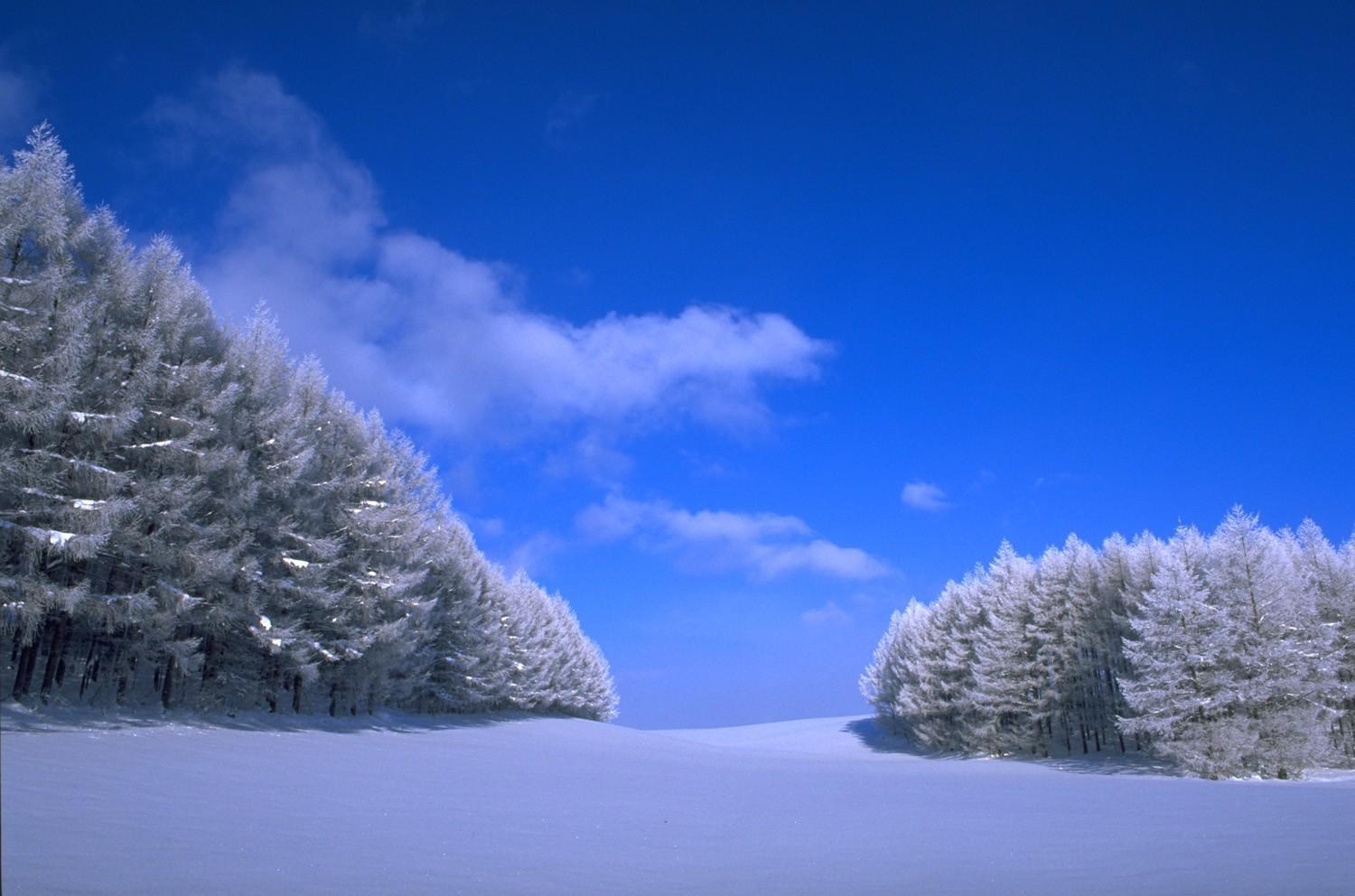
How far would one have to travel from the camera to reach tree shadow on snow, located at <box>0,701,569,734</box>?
13875 millimetres

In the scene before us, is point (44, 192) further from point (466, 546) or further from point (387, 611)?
point (466, 546)

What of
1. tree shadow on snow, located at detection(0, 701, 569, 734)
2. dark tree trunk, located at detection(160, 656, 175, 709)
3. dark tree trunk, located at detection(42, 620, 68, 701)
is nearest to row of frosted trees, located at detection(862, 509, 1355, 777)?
tree shadow on snow, located at detection(0, 701, 569, 734)

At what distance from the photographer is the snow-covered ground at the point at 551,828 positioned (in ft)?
22.7

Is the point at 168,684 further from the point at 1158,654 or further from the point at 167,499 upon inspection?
the point at 1158,654

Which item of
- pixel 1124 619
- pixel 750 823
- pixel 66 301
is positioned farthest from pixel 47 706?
pixel 1124 619

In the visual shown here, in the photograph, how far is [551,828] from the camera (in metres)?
11.0

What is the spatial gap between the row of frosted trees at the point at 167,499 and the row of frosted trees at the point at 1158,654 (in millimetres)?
30077

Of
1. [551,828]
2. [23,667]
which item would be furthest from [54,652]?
[551,828]

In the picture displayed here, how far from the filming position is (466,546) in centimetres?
4209

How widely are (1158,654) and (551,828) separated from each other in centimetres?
2839

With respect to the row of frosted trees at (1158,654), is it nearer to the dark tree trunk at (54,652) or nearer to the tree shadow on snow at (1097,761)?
the tree shadow on snow at (1097,761)

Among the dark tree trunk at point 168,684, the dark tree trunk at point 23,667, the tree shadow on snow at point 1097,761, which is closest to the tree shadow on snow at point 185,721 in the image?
the dark tree trunk at point 168,684

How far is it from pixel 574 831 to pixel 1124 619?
32413 mm

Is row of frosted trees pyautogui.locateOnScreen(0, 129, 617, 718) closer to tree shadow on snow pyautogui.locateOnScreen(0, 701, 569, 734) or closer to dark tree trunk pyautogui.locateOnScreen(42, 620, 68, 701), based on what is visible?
dark tree trunk pyautogui.locateOnScreen(42, 620, 68, 701)
